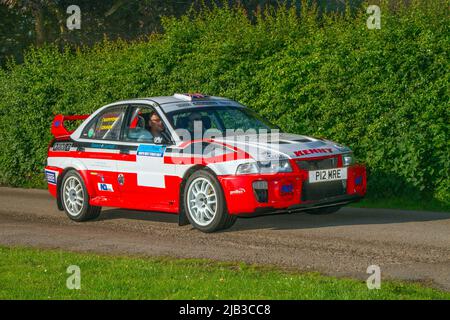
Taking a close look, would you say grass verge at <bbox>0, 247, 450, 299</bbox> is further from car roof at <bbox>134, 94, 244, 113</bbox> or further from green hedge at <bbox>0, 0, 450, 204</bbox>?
green hedge at <bbox>0, 0, 450, 204</bbox>

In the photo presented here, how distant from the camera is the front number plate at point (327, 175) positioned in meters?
11.7

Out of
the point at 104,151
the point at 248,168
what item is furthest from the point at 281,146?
the point at 104,151

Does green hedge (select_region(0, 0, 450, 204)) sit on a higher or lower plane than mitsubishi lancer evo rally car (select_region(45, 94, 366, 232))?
→ higher

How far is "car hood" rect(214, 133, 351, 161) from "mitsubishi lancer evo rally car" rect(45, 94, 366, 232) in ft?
0.04

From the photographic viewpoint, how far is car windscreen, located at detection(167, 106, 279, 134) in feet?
41.7

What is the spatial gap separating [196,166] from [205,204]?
0.49m

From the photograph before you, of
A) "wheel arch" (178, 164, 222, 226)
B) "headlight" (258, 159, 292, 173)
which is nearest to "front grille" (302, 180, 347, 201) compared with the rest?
"headlight" (258, 159, 292, 173)

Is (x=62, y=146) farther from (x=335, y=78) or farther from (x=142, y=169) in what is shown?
(x=335, y=78)

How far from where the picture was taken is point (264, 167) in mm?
11469

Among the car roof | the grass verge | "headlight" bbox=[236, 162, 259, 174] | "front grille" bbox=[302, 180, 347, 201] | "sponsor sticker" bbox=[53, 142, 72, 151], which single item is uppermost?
the car roof

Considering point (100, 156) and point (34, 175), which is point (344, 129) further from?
point (34, 175)

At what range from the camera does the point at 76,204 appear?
1370 cm
